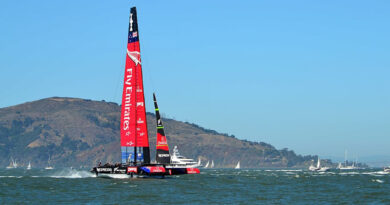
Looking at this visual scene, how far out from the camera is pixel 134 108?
91.8m

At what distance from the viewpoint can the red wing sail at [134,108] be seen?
301 ft

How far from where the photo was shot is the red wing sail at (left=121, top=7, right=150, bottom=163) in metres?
91.6

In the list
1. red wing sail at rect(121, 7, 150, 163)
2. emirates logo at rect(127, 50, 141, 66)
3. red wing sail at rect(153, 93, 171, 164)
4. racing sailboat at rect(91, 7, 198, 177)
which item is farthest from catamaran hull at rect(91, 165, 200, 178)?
red wing sail at rect(153, 93, 171, 164)

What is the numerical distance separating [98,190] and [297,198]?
21.4 meters

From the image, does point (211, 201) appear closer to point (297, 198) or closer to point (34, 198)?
point (297, 198)

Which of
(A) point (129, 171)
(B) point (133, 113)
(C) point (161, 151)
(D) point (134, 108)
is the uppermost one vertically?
(D) point (134, 108)

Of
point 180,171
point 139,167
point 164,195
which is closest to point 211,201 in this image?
point 164,195

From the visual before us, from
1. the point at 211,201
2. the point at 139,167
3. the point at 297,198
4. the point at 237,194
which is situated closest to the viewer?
the point at 211,201

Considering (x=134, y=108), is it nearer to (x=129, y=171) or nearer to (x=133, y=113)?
(x=133, y=113)

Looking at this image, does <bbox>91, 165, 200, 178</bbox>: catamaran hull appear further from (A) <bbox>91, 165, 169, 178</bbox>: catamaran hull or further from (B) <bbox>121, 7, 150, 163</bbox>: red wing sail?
(B) <bbox>121, 7, 150, 163</bbox>: red wing sail

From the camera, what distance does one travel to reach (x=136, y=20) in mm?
93000

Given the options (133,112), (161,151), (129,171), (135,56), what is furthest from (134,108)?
(161,151)

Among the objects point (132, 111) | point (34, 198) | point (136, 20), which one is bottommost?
point (34, 198)

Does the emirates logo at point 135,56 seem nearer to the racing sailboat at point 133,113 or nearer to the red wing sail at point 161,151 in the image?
the racing sailboat at point 133,113
